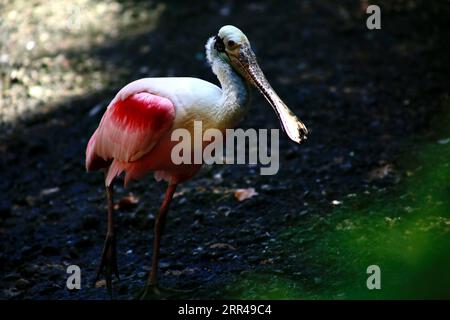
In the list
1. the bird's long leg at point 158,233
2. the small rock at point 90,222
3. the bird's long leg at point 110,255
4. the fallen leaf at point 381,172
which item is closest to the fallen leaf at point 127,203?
the small rock at point 90,222

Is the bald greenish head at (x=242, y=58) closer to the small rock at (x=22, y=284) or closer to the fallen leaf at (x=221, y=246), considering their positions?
the fallen leaf at (x=221, y=246)

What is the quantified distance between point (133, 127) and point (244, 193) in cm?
161

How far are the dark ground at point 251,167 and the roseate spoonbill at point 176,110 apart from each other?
2.00 ft

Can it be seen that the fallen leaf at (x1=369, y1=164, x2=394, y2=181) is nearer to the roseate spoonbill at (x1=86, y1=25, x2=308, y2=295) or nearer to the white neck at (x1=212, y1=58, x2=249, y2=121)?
the roseate spoonbill at (x1=86, y1=25, x2=308, y2=295)

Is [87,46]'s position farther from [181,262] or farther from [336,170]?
[181,262]

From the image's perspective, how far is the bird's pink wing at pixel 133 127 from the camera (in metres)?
4.07

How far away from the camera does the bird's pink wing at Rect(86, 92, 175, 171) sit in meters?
4.07

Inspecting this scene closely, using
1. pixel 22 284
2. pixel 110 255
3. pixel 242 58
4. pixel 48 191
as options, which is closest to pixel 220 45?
pixel 242 58

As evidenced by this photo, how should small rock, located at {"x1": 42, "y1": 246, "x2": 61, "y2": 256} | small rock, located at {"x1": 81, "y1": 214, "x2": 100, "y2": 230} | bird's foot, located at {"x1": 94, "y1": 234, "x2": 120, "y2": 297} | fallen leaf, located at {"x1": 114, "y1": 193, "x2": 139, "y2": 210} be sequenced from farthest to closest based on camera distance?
fallen leaf, located at {"x1": 114, "y1": 193, "x2": 139, "y2": 210}
small rock, located at {"x1": 81, "y1": 214, "x2": 100, "y2": 230}
small rock, located at {"x1": 42, "y1": 246, "x2": 61, "y2": 256}
bird's foot, located at {"x1": 94, "y1": 234, "x2": 120, "y2": 297}

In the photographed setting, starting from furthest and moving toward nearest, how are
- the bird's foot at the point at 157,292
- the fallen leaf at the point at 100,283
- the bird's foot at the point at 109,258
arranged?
the fallen leaf at the point at 100,283, the bird's foot at the point at 109,258, the bird's foot at the point at 157,292

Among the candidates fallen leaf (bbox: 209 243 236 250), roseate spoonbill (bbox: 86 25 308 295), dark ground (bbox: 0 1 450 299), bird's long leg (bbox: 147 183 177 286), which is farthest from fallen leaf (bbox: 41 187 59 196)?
bird's long leg (bbox: 147 183 177 286)

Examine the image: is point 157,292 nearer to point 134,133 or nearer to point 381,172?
point 134,133

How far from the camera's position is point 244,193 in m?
5.68

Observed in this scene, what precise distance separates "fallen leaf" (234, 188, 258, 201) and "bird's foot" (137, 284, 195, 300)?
1326mm
